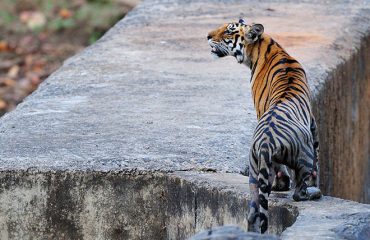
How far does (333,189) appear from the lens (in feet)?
27.0

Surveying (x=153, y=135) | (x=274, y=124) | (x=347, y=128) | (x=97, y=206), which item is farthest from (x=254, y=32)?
(x=347, y=128)

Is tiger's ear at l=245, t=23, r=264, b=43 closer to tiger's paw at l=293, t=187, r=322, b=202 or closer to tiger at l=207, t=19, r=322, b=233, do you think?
tiger at l=207, t=19, r=322, b=233

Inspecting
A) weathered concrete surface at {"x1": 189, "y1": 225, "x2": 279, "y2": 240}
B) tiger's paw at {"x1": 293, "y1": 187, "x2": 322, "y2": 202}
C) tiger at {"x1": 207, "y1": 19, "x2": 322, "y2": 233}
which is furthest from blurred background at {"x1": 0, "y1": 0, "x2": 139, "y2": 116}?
weathered concrete surface at {"x1": 189, "y1": 225, "x2": 279, "y2": 240}

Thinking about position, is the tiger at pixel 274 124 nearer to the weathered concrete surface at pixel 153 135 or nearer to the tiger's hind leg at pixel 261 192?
the tiger's hind leg at pixel 261 192

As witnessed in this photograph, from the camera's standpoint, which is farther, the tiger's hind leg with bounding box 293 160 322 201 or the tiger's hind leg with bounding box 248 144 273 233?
the tiger's hind leg with bounding box 293 160 322 201

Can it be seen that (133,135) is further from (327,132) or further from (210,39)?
A: (327,132)

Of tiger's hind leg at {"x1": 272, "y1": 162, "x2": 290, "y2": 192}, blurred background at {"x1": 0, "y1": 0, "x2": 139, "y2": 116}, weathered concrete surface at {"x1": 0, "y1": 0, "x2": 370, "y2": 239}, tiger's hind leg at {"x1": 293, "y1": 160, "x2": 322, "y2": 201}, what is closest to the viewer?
tiger's hind leg at {"x1": 293, "y1": 160, "x2": 322, "y2": 201}

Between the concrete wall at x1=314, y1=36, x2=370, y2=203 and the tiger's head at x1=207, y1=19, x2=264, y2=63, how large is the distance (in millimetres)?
1294

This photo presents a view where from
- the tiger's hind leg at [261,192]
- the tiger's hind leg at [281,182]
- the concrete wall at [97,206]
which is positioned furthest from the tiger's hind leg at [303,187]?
the concrete wall at [97,206]

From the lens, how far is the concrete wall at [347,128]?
26.5ft

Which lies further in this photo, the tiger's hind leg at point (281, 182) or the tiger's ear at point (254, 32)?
the tiger's ear at point (254, 32)

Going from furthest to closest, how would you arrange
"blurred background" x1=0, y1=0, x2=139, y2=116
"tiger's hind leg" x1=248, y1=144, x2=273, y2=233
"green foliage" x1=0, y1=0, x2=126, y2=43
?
"green foliage" x1=0, y1=0, x2=126, y2=43
"blurred background" x1=0, y1=0, x2=139, y2=116
"tiger's hind leg" x1=248, y1=144, x2=273, y2=233

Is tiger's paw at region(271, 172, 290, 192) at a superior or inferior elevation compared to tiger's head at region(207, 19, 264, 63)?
inferior

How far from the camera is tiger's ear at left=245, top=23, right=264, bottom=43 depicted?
20.3ft
